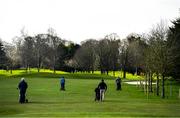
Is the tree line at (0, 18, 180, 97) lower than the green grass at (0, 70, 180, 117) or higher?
higher

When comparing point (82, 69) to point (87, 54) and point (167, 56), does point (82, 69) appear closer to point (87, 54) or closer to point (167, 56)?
point (87, 54)

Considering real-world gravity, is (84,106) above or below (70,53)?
below

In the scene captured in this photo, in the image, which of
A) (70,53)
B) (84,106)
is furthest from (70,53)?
(84,106)

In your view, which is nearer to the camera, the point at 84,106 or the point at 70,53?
the point at 84,106

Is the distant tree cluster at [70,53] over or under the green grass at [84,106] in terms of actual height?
over

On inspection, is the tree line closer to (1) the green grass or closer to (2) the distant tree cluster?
(2) the distant tree cluster

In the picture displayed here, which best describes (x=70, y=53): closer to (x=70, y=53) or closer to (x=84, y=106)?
(x=70, y=53)

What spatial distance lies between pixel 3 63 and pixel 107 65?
32.9 meters

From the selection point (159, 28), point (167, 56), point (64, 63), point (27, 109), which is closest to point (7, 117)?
point (27, 109)

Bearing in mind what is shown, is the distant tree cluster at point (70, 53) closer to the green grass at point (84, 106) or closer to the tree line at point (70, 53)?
the tree line at point (70, 53)

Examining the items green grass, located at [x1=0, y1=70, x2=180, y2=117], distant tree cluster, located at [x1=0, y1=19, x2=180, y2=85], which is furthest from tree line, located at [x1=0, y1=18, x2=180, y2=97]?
green grass, located at [x1=0, y1=70, x2=180, y2=117]

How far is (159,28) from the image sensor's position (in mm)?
56062

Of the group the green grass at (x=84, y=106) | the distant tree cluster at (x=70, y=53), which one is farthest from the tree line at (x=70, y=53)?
the green grass at (x=84, y=106)

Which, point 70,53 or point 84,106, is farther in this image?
point 70,53
